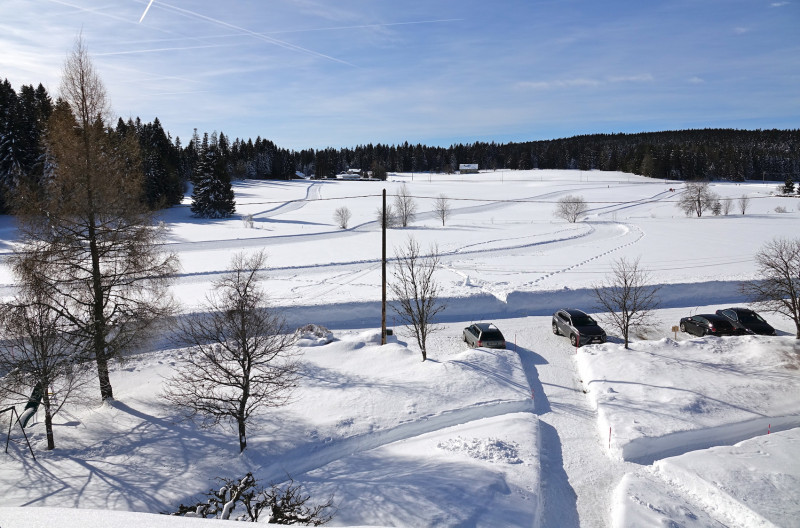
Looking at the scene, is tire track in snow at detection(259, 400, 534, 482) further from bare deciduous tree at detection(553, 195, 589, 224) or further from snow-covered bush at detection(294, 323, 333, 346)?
bare deciduous tree at detection(553, 195, 589, 224)

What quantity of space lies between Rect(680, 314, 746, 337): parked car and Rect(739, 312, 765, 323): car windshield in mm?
650

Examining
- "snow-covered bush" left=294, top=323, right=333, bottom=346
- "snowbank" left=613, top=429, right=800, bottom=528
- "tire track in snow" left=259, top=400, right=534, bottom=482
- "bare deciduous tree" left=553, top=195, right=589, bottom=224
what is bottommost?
"tire track in snow" left=259, top=400, right=534, bottom=482

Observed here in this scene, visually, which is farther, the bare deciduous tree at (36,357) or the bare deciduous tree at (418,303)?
the bare deciduous tree at (418,303)

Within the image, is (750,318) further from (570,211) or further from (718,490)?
(570,211)

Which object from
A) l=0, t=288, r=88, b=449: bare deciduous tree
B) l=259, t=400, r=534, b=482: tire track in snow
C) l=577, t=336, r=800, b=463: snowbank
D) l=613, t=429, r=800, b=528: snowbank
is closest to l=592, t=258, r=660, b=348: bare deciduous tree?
l=577, t=336, r=800, b=463: snowbank

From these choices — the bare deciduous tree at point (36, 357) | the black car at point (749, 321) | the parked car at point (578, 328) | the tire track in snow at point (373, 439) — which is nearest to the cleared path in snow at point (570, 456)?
the tire track in snow at point (373, 439)

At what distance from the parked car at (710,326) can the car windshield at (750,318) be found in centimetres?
65

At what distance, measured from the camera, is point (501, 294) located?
86.8 feet

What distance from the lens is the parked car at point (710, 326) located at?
20.5 m

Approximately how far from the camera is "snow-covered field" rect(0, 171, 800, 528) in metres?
10.1

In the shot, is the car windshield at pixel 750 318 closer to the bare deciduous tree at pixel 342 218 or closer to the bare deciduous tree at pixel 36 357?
the bare deciduous tree at pixel 36 357

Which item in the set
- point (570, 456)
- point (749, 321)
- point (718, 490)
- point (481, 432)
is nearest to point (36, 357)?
point (481, 432)

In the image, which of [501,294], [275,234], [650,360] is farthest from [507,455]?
[275,234]

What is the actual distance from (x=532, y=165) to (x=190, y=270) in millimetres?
154653
